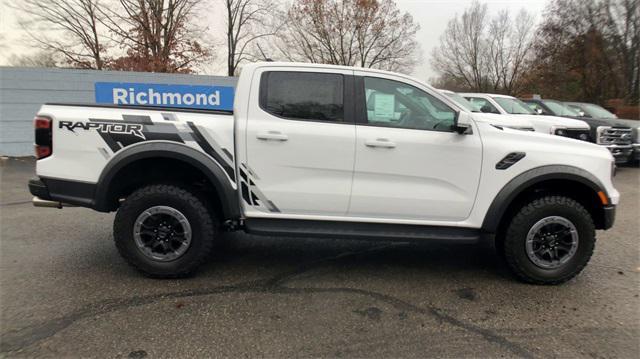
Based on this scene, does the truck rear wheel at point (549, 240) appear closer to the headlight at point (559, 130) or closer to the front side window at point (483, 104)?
the headlight at point (559, 130)

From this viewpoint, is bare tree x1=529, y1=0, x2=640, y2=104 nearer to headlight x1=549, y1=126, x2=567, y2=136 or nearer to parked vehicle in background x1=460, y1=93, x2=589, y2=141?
parked vehicle in background x1=460, y1=93, x2=589, y2=141

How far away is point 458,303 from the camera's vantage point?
3.56 metres

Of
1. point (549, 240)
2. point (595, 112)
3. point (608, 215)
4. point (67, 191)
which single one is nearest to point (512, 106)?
point (595, 112)

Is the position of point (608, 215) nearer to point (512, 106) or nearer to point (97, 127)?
point (97, 127)

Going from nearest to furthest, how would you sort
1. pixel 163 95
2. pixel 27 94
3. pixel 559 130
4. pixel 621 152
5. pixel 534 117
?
pixel 163 95 < pixel 559 130 < pixel 534 117 < pixel 621 152 < pixel 27 94

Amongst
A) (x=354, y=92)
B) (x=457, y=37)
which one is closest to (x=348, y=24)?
(x=457, y=37)

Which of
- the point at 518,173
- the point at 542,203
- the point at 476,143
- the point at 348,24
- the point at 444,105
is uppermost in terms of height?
the point at 348,24

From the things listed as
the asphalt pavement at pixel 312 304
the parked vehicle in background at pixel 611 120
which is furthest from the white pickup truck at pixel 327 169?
the parked vehicle in background at pixel 611 120

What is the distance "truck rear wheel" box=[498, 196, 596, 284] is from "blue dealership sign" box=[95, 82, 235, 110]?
12.2 ft

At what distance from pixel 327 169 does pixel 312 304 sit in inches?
45.8

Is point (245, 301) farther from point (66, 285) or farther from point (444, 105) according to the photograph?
point (444, 105)

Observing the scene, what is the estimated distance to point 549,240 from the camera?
154 inches

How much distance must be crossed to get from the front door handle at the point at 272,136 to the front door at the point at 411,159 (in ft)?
2.16

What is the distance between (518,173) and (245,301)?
103 inches
